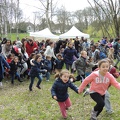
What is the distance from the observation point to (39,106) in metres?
6.01

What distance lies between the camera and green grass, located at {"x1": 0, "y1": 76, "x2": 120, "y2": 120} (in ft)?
17.1

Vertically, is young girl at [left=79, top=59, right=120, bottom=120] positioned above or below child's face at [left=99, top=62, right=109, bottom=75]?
below

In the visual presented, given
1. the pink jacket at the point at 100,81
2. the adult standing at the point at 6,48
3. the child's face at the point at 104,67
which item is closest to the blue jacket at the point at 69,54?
the adult standing at the point at 6,48

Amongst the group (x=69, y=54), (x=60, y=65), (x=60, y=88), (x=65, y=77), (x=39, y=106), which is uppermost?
(x=69, y=54)

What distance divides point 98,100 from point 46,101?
2.59 meters

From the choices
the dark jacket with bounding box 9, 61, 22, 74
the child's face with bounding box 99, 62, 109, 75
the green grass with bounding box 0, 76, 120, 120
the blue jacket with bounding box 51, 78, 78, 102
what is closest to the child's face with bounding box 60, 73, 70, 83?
the blue jacket with bounding box 51, 78, 78, 102

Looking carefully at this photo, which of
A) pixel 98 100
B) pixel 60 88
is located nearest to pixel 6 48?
pixel 60 88

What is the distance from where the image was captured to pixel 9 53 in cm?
969

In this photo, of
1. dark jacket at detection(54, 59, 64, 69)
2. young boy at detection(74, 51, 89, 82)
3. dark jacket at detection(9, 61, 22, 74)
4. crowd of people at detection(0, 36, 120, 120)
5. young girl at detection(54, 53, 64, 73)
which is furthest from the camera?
dark jacket at detection(54, 59, 64, 69)

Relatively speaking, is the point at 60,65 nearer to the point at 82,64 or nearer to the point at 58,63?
the point at 58,63

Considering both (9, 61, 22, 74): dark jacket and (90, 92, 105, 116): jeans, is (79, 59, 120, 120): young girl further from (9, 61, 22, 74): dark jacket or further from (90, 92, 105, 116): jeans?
(9, 61, 22, 74): dark jacket

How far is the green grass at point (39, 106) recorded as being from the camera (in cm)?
522

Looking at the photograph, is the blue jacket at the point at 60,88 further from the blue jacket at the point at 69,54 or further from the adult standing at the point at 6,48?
the adult standing at the point at 6,48

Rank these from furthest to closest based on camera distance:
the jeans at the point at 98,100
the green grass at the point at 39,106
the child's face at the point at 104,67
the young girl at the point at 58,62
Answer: the young girl at the point at 58,62
the green grass at the point at 39,106
the jeans at the point at 98,100
the child's face at the point at 104,67
